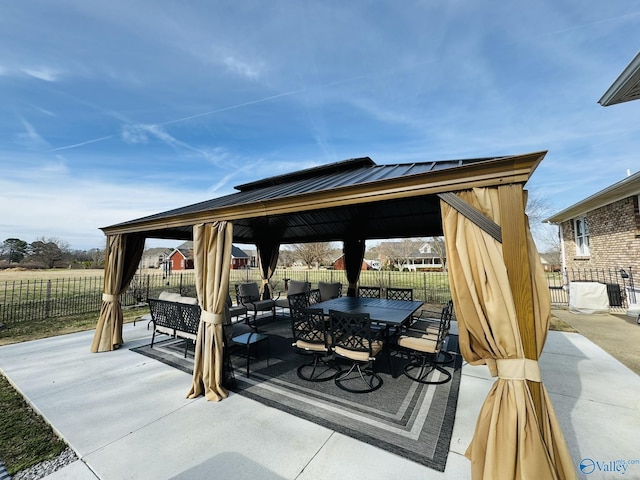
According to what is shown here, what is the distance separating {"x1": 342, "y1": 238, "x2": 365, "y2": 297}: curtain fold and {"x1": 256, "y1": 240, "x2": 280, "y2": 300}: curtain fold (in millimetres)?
2778

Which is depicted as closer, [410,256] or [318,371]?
[318,371]

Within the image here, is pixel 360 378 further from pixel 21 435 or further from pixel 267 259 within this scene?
pixel 267 259

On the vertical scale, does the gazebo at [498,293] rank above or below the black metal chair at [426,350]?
above

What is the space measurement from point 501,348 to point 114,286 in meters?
6.32

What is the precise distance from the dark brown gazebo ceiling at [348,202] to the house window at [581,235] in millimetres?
7442

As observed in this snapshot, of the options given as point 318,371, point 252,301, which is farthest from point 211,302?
point 252,301

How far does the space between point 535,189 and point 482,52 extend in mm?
20759

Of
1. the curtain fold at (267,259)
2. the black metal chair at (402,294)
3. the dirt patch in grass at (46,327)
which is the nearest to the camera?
the dirt patch in grass at (46,327)

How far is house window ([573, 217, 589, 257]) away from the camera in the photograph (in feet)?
31.9

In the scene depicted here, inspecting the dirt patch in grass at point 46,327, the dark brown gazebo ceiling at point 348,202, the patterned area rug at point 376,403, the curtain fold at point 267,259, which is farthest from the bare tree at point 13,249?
the patterned area rug at point 376,403

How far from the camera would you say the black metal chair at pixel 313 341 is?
374cm

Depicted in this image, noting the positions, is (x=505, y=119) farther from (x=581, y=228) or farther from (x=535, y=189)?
(x=535, y=189)

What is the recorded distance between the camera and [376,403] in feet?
10.0

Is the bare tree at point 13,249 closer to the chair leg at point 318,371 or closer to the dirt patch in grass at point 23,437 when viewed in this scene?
the dirt patch in grass at point 23,437
